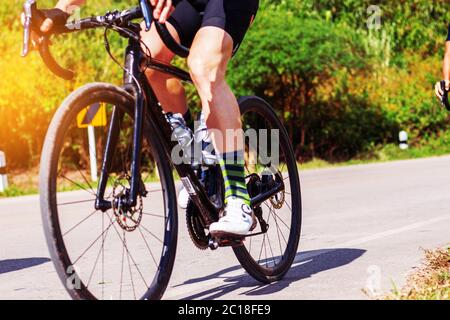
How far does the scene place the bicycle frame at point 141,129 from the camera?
4035mm

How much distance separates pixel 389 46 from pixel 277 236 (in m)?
24.5

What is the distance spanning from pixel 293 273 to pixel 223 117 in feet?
4.21

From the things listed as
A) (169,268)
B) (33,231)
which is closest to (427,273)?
(169,268)

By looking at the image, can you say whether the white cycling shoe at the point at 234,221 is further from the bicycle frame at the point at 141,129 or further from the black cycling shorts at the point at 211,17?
the black cycling shorts at the point at 211,17

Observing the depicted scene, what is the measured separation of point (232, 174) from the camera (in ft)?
15.0

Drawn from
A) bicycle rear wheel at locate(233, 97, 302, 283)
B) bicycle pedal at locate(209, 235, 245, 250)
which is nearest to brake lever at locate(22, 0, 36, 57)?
bicycle pedal at locate(209, 235, 245, 250)

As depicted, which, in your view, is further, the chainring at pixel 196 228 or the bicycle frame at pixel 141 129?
the chainring at pixel 196 228

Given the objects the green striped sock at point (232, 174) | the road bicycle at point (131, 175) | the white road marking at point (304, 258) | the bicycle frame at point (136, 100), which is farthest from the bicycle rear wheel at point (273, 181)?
the bicycle frame at point (136, 100)

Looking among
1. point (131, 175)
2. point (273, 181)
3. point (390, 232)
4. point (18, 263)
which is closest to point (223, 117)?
point (131, 175)

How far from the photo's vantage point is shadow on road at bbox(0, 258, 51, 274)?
20.4ft

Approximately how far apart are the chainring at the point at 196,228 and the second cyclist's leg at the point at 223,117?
0.35ft

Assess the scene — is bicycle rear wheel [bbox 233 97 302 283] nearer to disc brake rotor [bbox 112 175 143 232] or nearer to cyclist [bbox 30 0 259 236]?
cyclist [bbox 30 0 259 236]

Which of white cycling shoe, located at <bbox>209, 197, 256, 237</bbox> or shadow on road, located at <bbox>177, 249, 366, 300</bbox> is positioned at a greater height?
white cycling shoe, located at <bbox>209, 197, 256, 237</bbox>

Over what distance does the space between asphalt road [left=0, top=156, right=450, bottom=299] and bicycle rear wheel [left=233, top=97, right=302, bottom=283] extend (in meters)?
0.15
